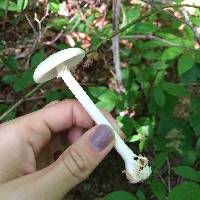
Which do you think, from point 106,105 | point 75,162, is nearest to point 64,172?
point 75,162

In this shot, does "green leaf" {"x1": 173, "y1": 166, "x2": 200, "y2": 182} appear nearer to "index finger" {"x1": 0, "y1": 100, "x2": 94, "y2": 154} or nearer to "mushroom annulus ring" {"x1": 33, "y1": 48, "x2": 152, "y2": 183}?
"mushroom annulus ring" {"x1": 33, "y1": 48, "x2": 152, "y2": 183}

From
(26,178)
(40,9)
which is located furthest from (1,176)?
(40,9)

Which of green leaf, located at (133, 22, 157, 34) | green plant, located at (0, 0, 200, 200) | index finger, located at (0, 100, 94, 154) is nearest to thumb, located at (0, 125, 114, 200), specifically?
index finger, located at (0, 100, 94, 154)

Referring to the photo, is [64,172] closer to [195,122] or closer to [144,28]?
[195,122]

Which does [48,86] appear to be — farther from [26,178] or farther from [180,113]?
[26,178]

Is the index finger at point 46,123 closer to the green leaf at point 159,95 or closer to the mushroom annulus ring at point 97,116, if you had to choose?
the mushroom annulus ring at point 97,116

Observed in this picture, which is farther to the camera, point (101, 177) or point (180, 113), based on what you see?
point (180, 113)

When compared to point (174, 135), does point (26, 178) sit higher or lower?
higher
